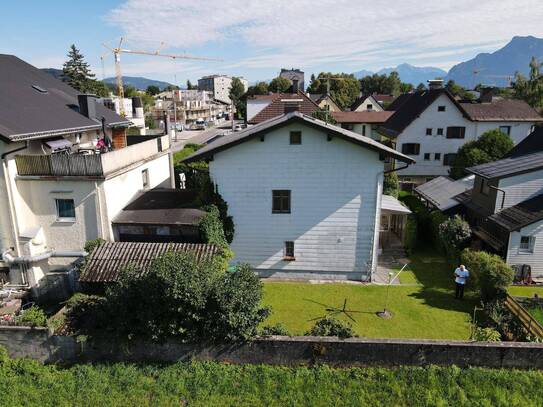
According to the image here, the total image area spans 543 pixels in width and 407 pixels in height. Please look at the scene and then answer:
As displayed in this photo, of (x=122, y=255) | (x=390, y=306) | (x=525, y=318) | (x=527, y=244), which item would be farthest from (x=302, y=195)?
(x=527, y=244)

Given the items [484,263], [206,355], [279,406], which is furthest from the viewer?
[484,263]

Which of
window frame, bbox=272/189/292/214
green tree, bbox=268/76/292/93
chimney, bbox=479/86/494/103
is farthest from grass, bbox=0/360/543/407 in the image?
green tree, bbox=268/76/292/93

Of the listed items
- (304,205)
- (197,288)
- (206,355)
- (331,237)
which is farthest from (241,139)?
(206,355)

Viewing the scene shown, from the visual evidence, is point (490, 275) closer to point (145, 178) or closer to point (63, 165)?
point (145, 178)

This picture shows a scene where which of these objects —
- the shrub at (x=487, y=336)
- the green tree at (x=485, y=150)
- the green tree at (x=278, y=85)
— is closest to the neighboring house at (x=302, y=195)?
the shrub at (x=487, y=336)

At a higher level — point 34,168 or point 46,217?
point 34,168

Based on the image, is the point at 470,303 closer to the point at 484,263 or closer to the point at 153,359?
the point at 484,263
